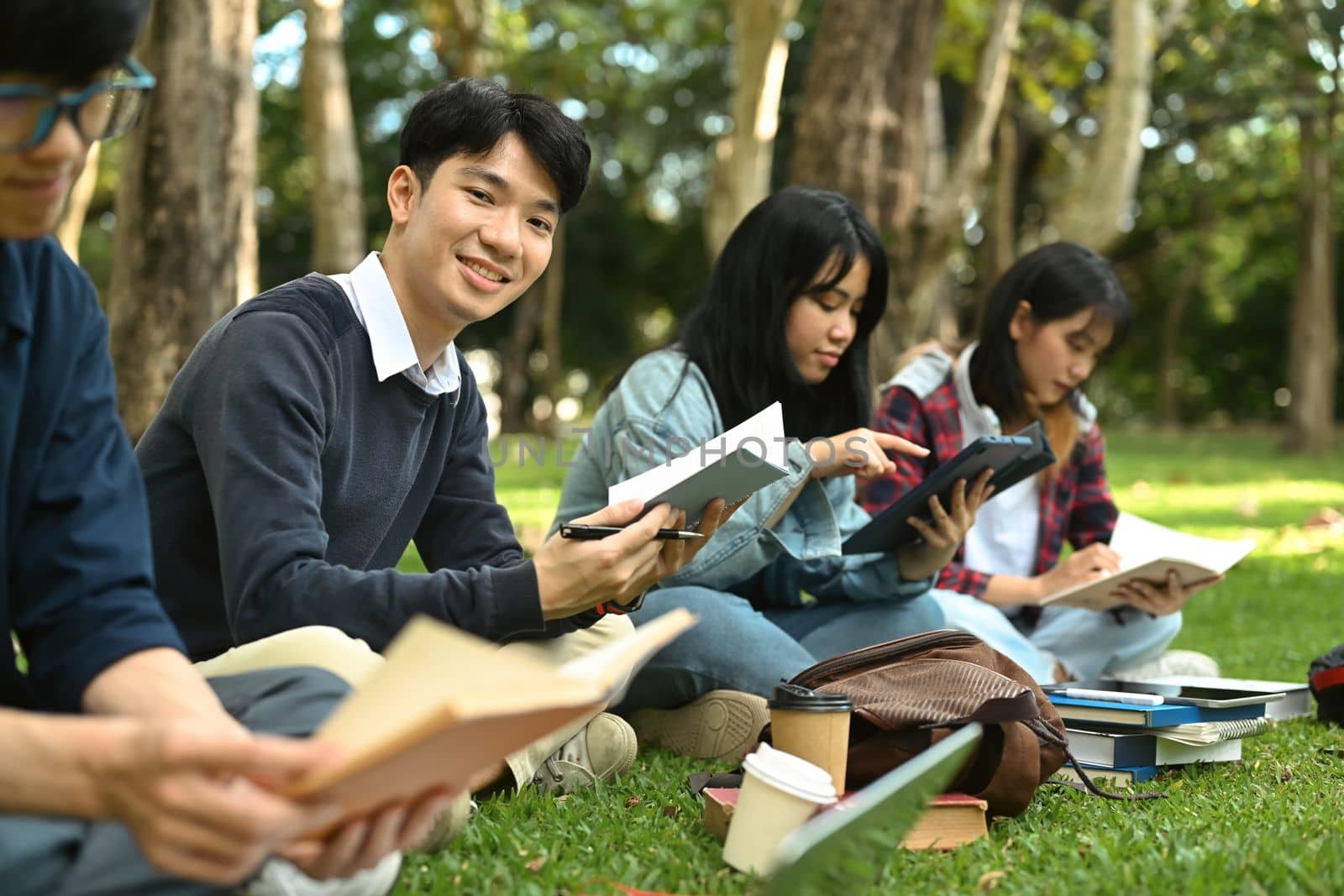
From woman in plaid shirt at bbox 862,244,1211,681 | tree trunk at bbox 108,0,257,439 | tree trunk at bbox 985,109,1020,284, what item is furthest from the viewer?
tree trunk at bbox 985,109,1020,284

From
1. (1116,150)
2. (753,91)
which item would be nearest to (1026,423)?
(753,91)

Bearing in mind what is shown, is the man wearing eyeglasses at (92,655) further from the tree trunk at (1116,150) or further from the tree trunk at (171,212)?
the tree trunk at (1116,150)

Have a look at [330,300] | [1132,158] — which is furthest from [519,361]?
[330,300]

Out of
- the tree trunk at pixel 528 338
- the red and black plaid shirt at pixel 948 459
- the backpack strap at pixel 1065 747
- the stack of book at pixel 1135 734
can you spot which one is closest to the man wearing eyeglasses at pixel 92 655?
the backpack strap at pixel 1065 747

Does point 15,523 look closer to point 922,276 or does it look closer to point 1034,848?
point 1034,848

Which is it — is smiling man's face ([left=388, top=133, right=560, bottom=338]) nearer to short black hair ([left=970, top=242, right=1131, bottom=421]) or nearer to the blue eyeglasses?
→ the blue eyeglasses

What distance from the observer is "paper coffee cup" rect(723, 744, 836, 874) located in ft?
7.39

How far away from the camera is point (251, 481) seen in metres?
2.21

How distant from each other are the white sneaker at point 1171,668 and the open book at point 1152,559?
0.79 feet

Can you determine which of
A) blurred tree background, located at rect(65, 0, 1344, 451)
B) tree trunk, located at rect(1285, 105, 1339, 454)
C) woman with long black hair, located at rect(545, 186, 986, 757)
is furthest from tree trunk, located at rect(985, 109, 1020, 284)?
woman with long black hair, located at rect(545, 186, 986, 757)

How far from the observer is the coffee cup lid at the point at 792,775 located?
225 centimetres

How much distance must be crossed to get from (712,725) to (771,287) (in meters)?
1.19

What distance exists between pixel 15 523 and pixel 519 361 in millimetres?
21624

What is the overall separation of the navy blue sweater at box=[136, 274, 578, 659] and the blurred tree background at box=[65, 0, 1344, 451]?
2653 millimetres
